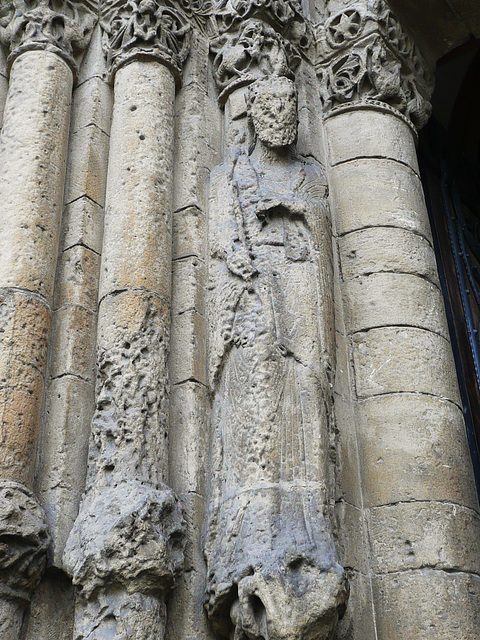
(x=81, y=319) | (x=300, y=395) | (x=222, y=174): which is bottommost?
(x=300, y=395)

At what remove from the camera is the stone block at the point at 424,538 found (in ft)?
9.51

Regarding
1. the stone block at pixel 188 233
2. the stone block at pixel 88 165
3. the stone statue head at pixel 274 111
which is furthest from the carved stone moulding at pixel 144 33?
the stone block at pixel 188 233

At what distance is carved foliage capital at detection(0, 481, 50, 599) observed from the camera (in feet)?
8.19

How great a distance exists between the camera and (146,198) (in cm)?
330

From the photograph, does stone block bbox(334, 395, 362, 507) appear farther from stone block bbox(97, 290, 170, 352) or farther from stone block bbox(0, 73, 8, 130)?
stone block bbox(0, 73, 8, 130)

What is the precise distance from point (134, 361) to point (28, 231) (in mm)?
741

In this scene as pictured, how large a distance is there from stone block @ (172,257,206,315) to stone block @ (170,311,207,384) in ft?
0.13

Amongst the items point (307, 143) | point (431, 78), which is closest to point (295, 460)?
point (307, 143)

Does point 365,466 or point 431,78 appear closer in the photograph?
point 365,466

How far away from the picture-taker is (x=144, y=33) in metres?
3.75

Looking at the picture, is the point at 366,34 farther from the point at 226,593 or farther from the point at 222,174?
the point at 226,593

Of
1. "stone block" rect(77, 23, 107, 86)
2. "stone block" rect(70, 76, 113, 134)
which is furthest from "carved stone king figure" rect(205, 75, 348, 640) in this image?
"stone block" rect(77, 23, 107, 86)

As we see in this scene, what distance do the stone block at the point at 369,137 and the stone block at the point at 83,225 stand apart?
1.31m

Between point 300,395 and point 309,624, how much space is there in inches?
34.2
